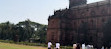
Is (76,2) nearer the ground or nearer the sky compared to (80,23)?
nearer the sky

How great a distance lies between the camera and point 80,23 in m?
52.2

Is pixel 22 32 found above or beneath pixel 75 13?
beneath

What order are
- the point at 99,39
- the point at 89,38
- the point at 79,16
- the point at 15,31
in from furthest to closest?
the point at 15,31 < the point at 79,16 < the point at 89,38 < the point at 99,39

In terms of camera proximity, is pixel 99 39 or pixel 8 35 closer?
pixel 99 39

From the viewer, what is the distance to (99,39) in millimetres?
43312

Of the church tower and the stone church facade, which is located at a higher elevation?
the church tower

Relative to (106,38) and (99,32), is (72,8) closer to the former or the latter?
(99,32)

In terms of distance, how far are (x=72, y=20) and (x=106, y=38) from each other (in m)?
18.0

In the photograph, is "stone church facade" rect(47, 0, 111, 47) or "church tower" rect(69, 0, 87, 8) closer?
"stone church facade" rect(47, 0, 111, 47)

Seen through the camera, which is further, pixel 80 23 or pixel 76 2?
pixel 76 2

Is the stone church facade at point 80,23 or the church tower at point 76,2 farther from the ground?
the church tower at point 76,2

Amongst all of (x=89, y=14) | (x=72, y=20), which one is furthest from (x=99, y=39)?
(x=72, y=20)

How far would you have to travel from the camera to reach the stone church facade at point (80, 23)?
150 ft

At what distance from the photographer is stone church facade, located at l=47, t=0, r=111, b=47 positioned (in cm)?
4566
